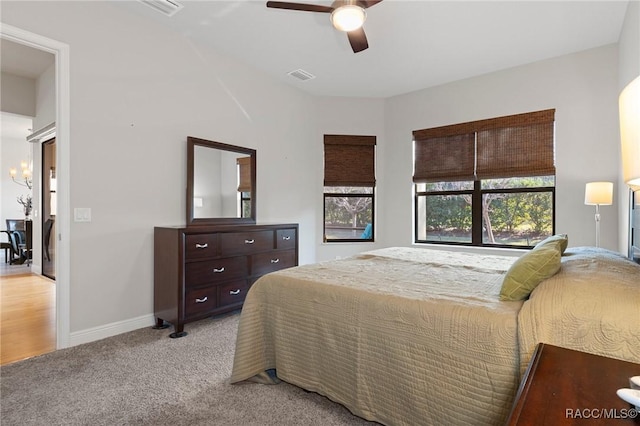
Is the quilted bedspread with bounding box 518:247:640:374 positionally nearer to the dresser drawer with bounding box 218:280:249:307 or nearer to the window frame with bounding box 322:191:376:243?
the dresser drawer with bounding box 218:280:249:307

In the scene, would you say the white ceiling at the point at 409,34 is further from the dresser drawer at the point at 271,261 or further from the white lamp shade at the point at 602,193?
the dresser drawer at the point at 271,261

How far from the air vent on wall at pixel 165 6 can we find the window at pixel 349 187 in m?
2.59

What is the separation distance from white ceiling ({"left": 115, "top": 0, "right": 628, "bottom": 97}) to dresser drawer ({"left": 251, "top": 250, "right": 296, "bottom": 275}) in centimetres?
231

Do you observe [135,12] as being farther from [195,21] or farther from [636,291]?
[636,291]

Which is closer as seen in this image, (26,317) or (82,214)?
(82,214)

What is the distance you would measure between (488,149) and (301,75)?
8.67 feet

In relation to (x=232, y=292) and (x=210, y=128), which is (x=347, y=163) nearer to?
(x=210, y=128)

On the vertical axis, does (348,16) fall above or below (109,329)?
above

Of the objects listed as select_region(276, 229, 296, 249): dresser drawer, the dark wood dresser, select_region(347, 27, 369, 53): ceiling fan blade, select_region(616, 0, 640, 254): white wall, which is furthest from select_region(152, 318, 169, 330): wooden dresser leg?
select_region(616, 0, 640, 254): white wall

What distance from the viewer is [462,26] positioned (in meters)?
3.14

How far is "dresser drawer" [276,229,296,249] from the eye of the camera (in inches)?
149

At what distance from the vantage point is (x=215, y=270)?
311 cm

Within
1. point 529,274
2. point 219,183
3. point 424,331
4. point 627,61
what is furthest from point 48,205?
point 627,61

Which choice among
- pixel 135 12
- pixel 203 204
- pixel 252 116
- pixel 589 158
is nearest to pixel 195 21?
pixel 135 12
